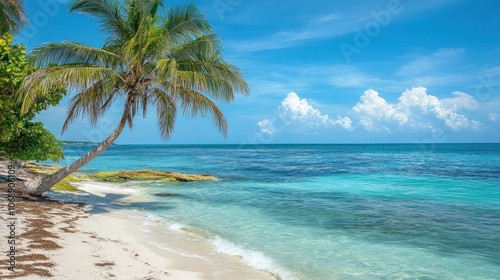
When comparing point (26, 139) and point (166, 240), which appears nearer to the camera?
point (166, 240)

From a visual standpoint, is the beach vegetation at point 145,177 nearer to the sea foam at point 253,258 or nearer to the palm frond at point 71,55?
the palm frond at point 71,55

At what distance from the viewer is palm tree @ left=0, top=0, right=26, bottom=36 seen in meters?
15.3

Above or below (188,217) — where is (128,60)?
above

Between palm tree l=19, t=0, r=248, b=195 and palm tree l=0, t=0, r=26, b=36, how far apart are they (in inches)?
163

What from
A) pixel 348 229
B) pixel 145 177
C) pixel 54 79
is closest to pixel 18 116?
pixel 54 79

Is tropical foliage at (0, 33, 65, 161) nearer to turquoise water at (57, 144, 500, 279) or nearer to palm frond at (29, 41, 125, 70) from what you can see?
palm frond at (29, 41, 125, 70)

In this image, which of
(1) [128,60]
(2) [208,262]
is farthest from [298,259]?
(1) [128,60]

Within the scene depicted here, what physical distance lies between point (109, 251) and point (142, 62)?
779cm

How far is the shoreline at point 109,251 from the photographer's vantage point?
21.5 ft

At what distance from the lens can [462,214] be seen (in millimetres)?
15273

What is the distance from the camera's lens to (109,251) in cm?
808

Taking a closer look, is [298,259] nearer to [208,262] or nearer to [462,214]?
[208,262]

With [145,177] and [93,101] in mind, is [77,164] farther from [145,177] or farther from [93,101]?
[145,177]

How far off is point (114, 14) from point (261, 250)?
10.6 m
